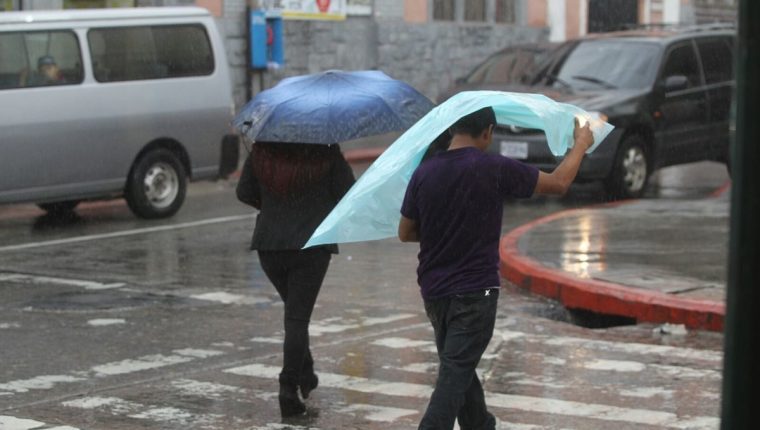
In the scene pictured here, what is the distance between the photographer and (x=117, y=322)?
31.9ft

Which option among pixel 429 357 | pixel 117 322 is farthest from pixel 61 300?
pixel 429 357

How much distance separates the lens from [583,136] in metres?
5.64

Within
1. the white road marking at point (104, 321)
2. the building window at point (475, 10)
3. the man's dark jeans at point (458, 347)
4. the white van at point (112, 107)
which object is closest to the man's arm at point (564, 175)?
the man's dark jeans at point (458, 347)

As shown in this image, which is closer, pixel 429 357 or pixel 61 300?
pixel 429 357

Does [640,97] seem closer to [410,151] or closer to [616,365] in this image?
[616,365]

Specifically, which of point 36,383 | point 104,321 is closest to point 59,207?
point 104,321

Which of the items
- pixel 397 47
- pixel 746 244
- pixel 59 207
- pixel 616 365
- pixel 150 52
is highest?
pixel 746 244

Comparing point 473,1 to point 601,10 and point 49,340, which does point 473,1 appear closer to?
point 601,10

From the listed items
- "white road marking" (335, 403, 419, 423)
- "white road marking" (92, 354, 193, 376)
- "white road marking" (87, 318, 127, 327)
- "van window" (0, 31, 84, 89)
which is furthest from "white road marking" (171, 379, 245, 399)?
"van window" (0, 31, 84, 89)

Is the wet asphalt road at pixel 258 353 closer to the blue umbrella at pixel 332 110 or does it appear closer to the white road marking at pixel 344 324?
the white road marking at pixel 344 324

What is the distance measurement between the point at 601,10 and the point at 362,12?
8309mm

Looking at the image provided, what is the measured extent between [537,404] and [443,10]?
2226cm

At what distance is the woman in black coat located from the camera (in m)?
7.09

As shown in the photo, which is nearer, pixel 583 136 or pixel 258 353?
pixel 583 136
